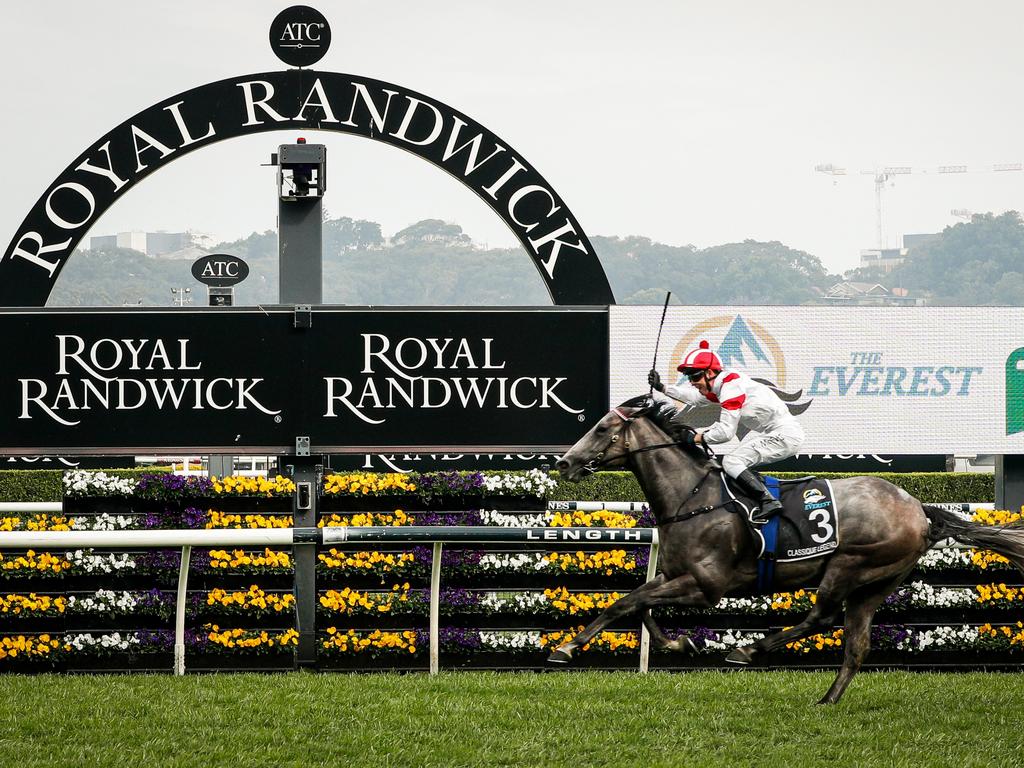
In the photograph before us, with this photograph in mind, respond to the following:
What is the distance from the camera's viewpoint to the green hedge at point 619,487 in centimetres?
1973

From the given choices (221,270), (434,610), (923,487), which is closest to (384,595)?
(434,610)

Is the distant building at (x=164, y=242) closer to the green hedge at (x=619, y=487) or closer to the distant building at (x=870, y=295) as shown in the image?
the distant building at (x=870, y=295)

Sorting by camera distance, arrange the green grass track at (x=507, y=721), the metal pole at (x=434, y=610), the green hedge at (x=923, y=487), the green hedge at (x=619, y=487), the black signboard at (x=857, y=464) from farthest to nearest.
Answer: the black signboard at (x=857, y=464)
the green hedge at (x=923, y=487)
the green hedge at (x=619, y=487)
the metal pole at (x=434, y=610)
the green grass track at (x=507, y=721)

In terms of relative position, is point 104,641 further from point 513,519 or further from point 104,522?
point 513,519

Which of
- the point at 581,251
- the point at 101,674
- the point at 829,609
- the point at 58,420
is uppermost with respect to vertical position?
the point at 581,251

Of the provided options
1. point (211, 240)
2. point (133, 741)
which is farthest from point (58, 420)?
point (211, 240)

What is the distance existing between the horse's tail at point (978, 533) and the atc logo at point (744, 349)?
6.36ft

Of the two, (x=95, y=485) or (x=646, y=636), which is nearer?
(x=646, y=636)

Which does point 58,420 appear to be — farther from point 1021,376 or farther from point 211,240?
point 211,240

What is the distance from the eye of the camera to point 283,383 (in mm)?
8523

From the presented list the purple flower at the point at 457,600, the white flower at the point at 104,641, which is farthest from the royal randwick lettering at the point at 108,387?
the purple flower at the point at 457,600

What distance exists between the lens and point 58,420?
28.0 feet

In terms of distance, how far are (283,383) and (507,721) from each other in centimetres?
325

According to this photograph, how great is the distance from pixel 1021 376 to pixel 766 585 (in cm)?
316
